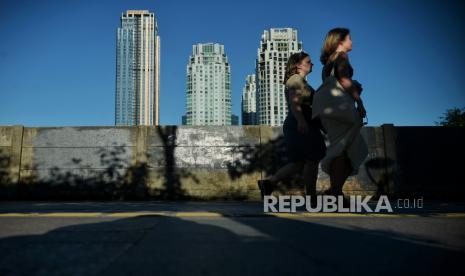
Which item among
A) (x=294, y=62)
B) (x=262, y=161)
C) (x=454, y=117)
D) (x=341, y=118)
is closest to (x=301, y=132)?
(x=341, y=118)

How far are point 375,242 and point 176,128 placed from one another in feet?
18.9

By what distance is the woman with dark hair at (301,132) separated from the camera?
3857mm

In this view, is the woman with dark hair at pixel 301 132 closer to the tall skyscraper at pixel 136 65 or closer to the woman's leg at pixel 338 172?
the woman's leg at pixel 338 172

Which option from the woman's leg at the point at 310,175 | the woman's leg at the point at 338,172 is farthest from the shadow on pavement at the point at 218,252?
the woman's leg at the point at 310,175

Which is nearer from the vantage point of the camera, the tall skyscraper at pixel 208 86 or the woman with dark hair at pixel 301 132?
the woman with dark hair at pixel 301 132

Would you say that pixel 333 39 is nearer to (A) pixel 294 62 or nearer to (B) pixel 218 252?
(A) pixel 294 62

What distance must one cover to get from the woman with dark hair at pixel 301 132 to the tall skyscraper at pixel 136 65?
173 meters

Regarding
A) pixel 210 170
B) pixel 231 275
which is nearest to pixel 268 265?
pixel 231 275

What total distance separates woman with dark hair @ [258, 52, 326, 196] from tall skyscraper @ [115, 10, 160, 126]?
567ft

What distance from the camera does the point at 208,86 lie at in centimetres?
18500

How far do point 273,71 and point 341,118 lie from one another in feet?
500

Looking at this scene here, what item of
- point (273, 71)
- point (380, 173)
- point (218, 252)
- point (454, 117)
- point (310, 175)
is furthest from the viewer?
point (273, 71)

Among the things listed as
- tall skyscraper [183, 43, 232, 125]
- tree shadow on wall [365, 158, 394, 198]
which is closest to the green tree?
tree shadow on wall [365, 158, 394, 198]

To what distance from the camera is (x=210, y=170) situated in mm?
7070
